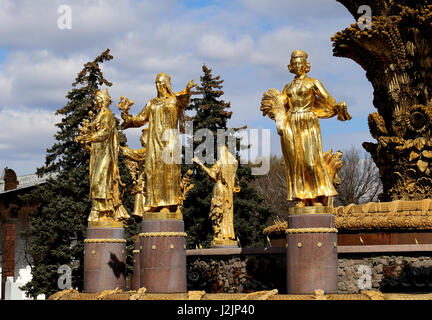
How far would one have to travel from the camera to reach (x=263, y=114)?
1115 cm

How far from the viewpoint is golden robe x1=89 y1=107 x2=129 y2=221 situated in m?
14.9

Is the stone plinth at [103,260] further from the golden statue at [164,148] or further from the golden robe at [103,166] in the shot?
the golden statue at [164,148]

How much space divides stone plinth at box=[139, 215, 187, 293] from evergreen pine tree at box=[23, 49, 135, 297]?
16.1 m

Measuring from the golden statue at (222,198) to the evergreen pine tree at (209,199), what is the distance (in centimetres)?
1326

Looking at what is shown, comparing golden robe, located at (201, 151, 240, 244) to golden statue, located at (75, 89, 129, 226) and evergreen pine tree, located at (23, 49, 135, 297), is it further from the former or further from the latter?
evergreen pine tree, located at (23, 49, 135, 297)

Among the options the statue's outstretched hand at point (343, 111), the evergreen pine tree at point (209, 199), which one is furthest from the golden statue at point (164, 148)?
the evergreen pine tree at point (209, 199)

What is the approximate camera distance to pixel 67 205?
92.0 feet

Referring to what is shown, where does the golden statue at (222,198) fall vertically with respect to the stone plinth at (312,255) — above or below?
above

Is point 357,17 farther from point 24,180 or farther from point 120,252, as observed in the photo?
point 24,180

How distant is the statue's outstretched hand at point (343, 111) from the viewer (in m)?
10.5

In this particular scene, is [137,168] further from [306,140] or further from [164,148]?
[306,140]

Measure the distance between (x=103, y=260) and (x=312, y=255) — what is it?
587 centimetres

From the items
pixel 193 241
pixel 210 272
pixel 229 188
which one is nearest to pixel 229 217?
pixel 229 188

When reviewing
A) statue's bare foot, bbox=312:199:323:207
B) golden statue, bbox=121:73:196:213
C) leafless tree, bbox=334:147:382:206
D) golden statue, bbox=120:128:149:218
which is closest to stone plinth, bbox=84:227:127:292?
golden statue, bbox=120:128:149:218
